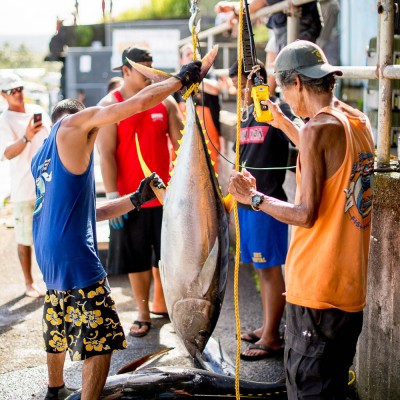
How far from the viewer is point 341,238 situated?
2.81 m

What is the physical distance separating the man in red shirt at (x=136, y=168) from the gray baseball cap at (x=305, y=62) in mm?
2229

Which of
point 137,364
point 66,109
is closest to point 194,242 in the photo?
point 137,364

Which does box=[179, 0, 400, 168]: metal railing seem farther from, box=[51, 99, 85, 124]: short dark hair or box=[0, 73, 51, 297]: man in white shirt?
box=[0, 73, 51, 297]: man in white shirt

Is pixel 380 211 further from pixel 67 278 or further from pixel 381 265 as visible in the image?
pixel 67 278

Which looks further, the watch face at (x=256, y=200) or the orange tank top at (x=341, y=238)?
the watch face at (x=256, y=200)

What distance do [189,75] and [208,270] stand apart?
932 mm

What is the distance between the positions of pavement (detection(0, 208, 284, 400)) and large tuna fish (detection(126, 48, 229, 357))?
2.89ft

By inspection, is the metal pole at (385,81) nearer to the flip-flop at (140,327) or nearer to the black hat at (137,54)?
the black hat at (137,54)

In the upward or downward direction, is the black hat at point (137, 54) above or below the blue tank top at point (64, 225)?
above

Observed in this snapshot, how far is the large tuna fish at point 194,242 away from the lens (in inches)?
131

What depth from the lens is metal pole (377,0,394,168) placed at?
3.59 meters

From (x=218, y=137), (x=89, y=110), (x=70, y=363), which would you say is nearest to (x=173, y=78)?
(x=89, y=110)

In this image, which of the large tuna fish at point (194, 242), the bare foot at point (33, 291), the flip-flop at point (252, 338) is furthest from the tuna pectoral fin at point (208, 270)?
the bare foot at point (33, 291)

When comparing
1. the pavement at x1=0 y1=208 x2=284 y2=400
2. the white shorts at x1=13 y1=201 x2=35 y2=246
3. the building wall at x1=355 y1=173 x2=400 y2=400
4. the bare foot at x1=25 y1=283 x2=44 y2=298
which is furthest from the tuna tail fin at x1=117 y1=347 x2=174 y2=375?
the white shorts at x1=13 y1=201 x2=35 y2=246
